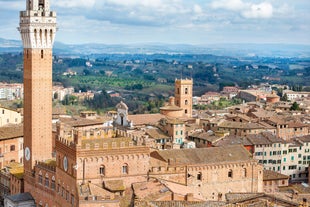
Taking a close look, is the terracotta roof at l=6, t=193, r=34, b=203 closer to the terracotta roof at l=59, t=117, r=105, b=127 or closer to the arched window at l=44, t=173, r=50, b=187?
the arched window at l=44, t=173, r=50, b=187

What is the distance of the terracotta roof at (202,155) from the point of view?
43.2 m

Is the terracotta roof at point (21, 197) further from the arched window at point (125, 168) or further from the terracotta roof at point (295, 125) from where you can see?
the terracotta roof at point (295, 125)

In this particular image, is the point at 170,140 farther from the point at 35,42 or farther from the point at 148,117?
the point at 35,42

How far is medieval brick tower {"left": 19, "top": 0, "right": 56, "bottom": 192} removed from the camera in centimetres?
4412

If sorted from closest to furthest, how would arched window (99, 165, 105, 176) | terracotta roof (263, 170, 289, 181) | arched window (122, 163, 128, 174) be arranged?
arched window (99, 165, 105, 176) → arched window (122, 163, 128, 174) → terracotta roof (263, 170, 289, 181)

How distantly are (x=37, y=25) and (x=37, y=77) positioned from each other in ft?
12.0

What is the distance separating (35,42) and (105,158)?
11372mm

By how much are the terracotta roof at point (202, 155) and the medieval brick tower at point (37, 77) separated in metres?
8.20

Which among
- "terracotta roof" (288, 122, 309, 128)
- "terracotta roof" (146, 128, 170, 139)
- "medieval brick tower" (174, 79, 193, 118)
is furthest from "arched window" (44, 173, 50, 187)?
"medieval brick tower" (174, 79, 193, 118)

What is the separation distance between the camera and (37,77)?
4428 centimetres

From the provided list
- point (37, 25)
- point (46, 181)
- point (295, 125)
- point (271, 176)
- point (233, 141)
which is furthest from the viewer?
point (295, 125)

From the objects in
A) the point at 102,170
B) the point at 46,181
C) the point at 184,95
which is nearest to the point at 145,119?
the point at 184,95

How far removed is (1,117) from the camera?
6662cm

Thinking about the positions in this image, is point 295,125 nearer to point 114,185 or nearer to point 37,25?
point 37,25
